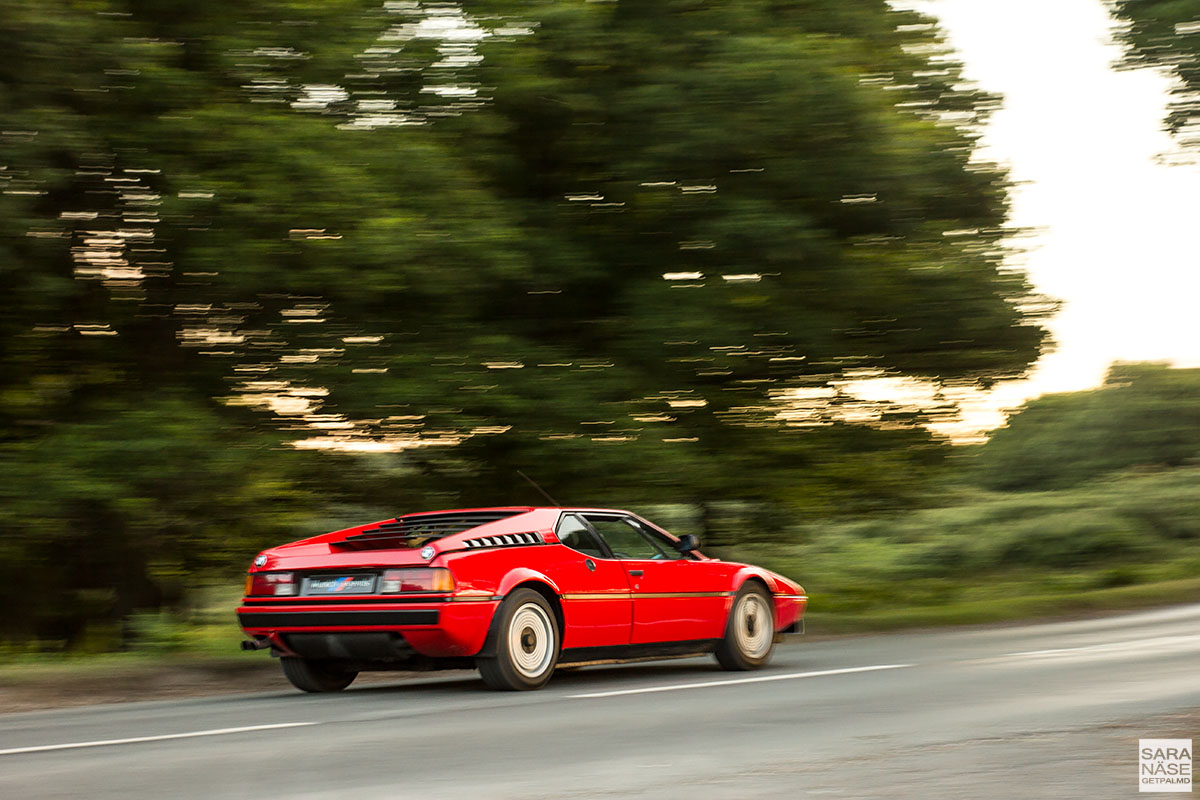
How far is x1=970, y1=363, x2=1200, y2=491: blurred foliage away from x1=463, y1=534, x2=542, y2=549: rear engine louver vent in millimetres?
40676

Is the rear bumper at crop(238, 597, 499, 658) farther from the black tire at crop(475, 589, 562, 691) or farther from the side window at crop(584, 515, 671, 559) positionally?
the side window at crop(584, 515, 671, 559)

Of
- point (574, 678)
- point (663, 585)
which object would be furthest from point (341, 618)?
point (663, 585)

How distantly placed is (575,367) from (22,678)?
6193mm

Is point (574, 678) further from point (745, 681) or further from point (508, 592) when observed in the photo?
point (508, 592)

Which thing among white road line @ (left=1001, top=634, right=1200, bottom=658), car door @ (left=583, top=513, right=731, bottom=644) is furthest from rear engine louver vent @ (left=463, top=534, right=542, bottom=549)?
white road line @ (left=1001, top=634, right=1200, bottom=658)

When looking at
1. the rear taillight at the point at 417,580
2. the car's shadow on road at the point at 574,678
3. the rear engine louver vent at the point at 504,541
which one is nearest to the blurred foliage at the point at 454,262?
the car's shadow on road at the point at 574,678

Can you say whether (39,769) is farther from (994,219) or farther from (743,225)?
A: (994,219)

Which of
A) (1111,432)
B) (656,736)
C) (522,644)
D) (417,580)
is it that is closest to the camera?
(656,736)

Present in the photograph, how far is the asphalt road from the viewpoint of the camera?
652cm

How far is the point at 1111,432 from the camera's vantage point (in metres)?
52.2

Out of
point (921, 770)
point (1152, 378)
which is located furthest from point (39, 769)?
point (1152, 378)

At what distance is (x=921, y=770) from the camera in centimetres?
676

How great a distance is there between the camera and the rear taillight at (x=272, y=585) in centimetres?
1083

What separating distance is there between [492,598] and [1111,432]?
149 feet
